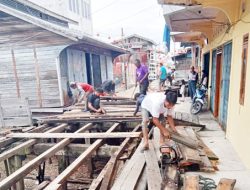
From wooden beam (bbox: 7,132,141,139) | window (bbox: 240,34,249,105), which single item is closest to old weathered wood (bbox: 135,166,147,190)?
wooden beam (bbox: 7,132,141,139)

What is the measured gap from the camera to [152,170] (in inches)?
127

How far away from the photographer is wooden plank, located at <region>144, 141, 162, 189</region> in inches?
115

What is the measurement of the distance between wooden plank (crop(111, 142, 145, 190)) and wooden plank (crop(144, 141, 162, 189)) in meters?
0.10

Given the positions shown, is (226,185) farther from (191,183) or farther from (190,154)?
(190,154)

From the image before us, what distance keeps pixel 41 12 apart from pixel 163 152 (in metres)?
11.6

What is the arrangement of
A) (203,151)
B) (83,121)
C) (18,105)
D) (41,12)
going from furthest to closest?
(41,12), (18,105), (83,121), (203,151)

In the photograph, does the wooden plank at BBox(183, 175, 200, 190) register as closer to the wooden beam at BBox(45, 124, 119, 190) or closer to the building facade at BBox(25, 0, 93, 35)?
the wooden beam at BBox(45, 124, 119, 190)

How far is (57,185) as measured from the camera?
3.00 metres

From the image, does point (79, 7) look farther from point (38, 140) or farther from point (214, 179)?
point (214, 179)

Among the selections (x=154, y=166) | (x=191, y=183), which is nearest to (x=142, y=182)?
(x=154, y=166)

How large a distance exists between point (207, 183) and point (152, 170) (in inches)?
29.5

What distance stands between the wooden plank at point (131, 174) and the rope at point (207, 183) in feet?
2.78

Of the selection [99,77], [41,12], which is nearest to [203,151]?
[99,77]

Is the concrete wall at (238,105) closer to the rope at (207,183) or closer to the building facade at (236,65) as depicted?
the building facade at (236,65)
